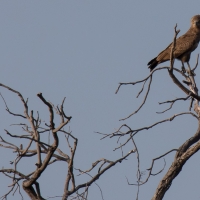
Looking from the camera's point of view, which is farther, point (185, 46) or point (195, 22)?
point (195, 22)

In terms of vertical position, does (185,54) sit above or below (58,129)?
above

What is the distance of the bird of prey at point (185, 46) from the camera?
8812 mm

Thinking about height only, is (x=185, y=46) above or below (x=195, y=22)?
below

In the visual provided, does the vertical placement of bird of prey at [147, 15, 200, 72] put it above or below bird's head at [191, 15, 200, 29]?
below

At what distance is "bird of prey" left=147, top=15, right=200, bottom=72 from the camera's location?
881 centimetres

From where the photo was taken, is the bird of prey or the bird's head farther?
the bird's head

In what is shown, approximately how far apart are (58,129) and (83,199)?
71cm

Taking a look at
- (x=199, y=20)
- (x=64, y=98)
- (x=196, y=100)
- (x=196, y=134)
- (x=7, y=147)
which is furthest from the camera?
(x=199, y=20)

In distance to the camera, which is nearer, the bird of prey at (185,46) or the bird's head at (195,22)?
the bird of prey at (185,46)

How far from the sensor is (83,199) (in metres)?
4.91

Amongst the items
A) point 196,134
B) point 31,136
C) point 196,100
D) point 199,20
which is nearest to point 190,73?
point 196,100

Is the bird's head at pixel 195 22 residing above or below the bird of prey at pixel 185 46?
above

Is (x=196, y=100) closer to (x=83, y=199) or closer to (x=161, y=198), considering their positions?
(x=161, y=198)

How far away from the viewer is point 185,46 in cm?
939
